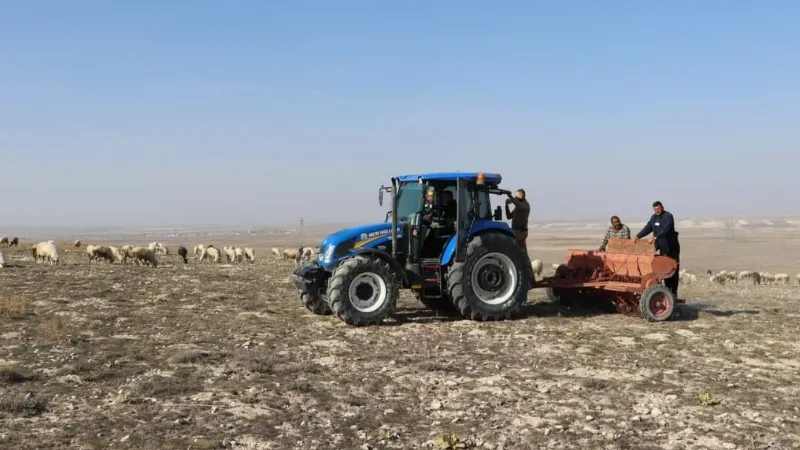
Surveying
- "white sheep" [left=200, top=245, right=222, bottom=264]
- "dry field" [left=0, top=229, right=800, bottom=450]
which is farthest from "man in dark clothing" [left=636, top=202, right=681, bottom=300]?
"white sheep" [left=200, top=245, right=222, bottom=264]

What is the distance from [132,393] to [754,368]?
767cm

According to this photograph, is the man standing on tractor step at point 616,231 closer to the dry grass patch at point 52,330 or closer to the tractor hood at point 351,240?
the tractor hood at point 351,240

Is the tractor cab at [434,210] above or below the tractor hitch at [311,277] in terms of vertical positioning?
above

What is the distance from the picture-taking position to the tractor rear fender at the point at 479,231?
460 inches

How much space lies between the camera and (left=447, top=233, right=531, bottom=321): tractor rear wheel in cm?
1158

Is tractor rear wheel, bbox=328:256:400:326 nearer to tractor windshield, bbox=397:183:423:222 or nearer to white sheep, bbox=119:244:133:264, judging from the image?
tractor windshield, bbox=397:183:423:222

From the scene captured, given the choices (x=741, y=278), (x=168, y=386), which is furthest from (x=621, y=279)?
(x=741, y=278)

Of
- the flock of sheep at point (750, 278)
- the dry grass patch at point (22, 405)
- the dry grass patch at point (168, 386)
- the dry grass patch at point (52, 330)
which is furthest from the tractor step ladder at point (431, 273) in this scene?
the flock of sheep at point (750, 278)

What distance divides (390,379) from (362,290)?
365 centimetres

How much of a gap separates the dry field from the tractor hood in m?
1.22

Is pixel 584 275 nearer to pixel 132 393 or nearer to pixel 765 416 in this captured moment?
pixel 765 416

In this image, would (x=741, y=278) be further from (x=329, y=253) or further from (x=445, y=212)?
(x=329, y=253)

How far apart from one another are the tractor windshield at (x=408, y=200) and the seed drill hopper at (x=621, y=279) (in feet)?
9.51

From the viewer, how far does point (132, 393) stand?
23.0ft
